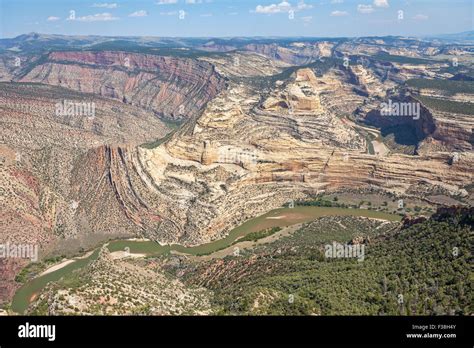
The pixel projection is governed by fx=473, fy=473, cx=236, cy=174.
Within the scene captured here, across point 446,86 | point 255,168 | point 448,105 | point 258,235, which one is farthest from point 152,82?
point 258,235

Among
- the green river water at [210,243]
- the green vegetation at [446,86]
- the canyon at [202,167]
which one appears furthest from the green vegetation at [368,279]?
the green vegetation at [446,86]

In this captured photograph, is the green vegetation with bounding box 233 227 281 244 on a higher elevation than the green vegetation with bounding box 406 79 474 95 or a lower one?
lower

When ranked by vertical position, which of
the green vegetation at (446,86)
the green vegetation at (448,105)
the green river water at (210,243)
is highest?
the green vegetation at (446,86)

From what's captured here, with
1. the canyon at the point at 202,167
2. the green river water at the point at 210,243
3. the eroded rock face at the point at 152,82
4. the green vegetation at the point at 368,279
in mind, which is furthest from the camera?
the eroded rock face at the point at 152,82

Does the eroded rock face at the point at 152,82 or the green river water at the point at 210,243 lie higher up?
the eroded rock face at the point at 152,82

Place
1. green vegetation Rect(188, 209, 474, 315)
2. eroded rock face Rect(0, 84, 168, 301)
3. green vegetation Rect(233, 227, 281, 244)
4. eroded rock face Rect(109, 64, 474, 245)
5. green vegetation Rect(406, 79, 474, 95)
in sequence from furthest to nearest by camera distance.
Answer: green vegetation Rect(406, 79, 474, 95), eroded rock face Rect(109, 64, 474, 245), green vegetation Rect(233, 227, 281, 244), eroded rock face Rect(0, 84, 168, 301), green vegetation Rect(188, 209, 474, 315)

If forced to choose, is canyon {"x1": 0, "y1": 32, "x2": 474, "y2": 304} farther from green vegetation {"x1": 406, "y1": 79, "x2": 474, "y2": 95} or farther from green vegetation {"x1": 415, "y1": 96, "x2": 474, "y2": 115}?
green vegetation {"x1": 406, "y1": 79, "x2": 474, "y2": 95}

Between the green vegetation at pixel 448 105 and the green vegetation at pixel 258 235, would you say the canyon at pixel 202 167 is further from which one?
the green vegetation at pixel 258 235

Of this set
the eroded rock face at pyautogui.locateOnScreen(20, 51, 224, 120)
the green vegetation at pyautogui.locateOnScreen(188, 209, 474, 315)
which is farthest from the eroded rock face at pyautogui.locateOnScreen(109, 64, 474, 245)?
the eroded rock face at pyautogui.locateOnScreen(20, 51, 224, 120)
